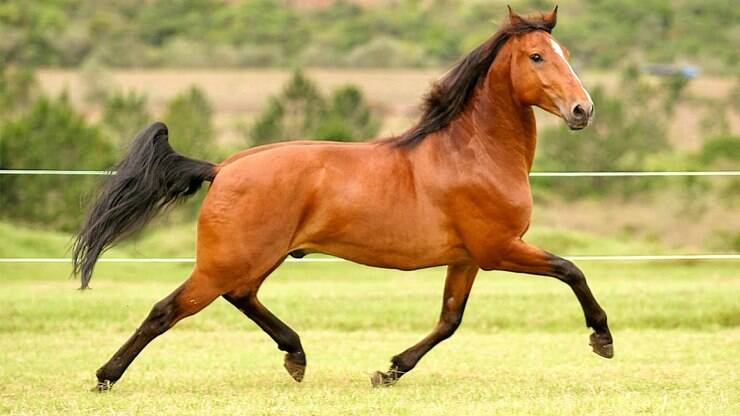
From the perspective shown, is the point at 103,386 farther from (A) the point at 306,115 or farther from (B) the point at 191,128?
(A) the point at 306,115

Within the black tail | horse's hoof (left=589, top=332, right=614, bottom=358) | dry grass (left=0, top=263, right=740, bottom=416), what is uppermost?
the black tail

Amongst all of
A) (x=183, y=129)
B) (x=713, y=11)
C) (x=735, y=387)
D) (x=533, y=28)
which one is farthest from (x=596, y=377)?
(x=713, y=11)

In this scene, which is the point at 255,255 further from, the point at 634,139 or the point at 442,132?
the point at 634,139

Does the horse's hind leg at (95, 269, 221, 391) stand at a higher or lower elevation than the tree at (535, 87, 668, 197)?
higher

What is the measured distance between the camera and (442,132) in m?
7.06

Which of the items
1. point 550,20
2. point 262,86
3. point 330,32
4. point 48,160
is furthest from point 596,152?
point 330,32

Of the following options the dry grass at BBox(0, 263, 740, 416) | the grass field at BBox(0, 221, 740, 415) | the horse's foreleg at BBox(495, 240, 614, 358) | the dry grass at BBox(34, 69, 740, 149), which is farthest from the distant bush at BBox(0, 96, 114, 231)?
the dry grass at BBox(34, 69, 740, 149)

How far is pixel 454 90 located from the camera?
712 centimetres

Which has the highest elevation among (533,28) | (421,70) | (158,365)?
(533,28)

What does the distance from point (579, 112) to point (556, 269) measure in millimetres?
901

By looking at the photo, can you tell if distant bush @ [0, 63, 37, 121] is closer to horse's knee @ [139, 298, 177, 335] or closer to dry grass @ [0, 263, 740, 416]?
dry grass @ [0, 263, 740, 416]

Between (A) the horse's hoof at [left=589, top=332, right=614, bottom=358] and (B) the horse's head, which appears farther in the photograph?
(A) the horse's hoof at [left=589, top=332, right=614, bottom=358]

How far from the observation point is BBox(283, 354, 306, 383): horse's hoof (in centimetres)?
733

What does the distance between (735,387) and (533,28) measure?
2398 mm
